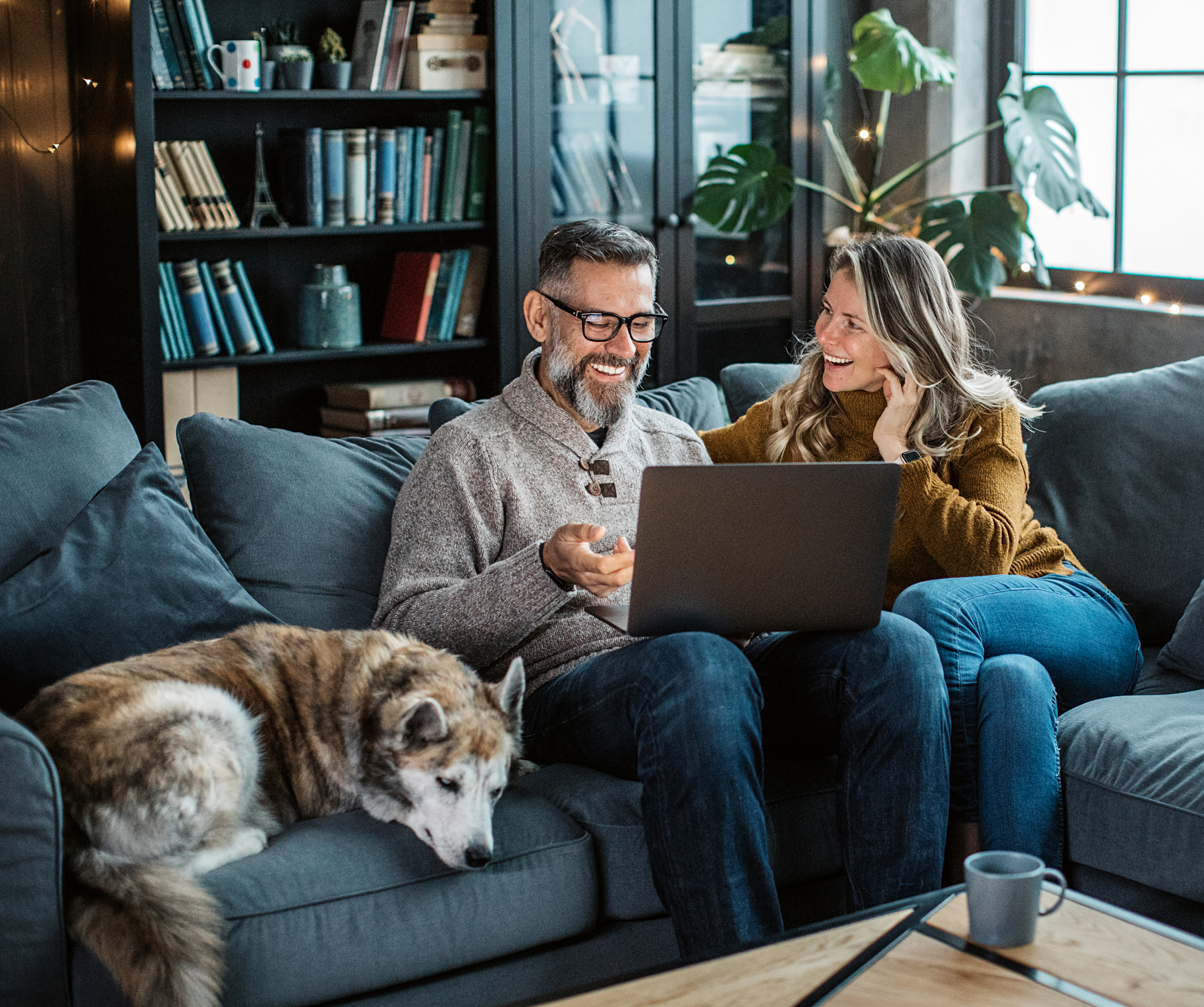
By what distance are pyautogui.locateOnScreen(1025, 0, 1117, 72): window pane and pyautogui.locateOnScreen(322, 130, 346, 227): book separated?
2.18 m

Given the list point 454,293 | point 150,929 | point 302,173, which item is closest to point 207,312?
point 302,173

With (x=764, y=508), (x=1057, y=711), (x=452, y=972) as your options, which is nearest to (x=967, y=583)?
(x=1057, y=711)

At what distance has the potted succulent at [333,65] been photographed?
3.55 m

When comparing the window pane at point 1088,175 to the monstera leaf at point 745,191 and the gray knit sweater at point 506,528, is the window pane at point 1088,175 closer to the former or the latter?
the monstera leaf at point 745,191

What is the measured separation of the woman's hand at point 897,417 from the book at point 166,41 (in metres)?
2.01

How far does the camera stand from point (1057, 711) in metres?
2.16

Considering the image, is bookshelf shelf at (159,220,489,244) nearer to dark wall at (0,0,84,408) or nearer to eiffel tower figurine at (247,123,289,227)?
eiffel tower figurine at (247,123,289,227)

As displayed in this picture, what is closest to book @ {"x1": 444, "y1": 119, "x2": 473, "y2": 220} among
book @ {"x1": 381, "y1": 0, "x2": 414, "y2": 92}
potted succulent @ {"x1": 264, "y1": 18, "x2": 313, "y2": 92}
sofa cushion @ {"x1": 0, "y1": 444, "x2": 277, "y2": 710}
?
book @ {"x1": 381, "y1": 0, "x2": 414, "y2": 92}

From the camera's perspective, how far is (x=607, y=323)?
213 centimetres

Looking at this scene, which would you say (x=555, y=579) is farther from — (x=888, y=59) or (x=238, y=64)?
(x=888, y=59)

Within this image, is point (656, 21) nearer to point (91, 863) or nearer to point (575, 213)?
point (575, 213)

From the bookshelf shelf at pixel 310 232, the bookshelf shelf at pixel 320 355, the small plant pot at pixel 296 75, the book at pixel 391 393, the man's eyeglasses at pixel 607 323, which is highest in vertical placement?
the small plant pot at pixel 296 75

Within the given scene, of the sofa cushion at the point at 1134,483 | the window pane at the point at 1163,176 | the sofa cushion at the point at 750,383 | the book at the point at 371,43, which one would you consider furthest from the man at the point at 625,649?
the window pane at the point at 1163,176

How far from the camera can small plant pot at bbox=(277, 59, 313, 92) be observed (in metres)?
3.47
